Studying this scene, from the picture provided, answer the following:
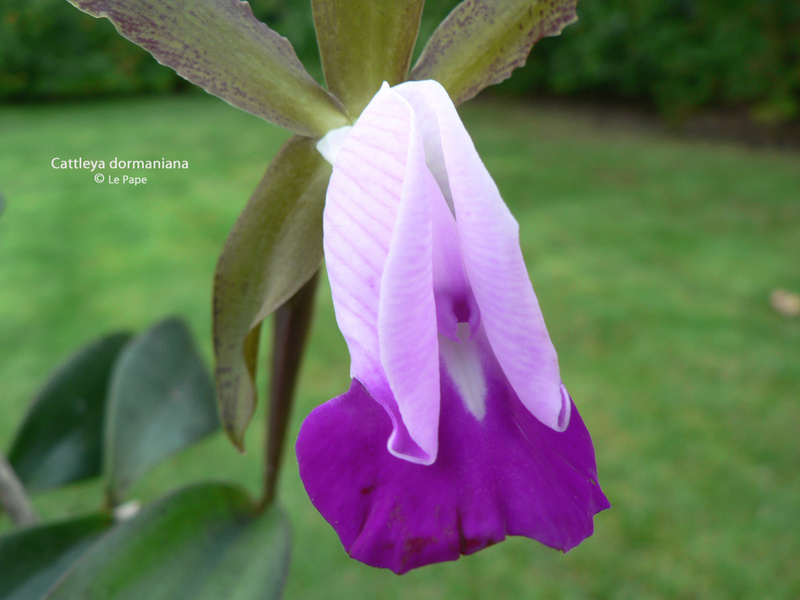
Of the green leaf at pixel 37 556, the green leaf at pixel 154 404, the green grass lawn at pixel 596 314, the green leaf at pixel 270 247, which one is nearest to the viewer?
the green leaf at pixel 270 247

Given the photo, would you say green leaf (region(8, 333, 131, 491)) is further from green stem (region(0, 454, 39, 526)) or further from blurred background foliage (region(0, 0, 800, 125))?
blurred background foliage (region(0, 0, 800, 125))

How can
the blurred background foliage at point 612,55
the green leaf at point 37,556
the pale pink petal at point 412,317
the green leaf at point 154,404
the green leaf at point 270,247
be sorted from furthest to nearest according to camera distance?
the blurred background foliage at point 612,55
the green leaf at point 154,404
the green leaf at point 37,556
the green leaf at point 270,247
the pale pink petal at point 412,317

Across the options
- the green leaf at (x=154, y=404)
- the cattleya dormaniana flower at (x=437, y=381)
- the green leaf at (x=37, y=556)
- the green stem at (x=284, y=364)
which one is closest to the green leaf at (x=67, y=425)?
the green leaf at (x=154, y=404)

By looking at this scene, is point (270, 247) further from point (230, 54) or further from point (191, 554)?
point (191, 554)

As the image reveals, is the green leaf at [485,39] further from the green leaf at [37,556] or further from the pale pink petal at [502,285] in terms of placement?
the green leaf at [37,556]

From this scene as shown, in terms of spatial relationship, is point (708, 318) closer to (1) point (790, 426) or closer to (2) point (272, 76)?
(1) point (790, 426)

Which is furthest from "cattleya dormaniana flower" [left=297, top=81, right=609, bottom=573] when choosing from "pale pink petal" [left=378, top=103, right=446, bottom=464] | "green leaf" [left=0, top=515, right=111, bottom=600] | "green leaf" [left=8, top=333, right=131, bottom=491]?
"green leaf" [left=8, top=333, right=131, bottom=491]
